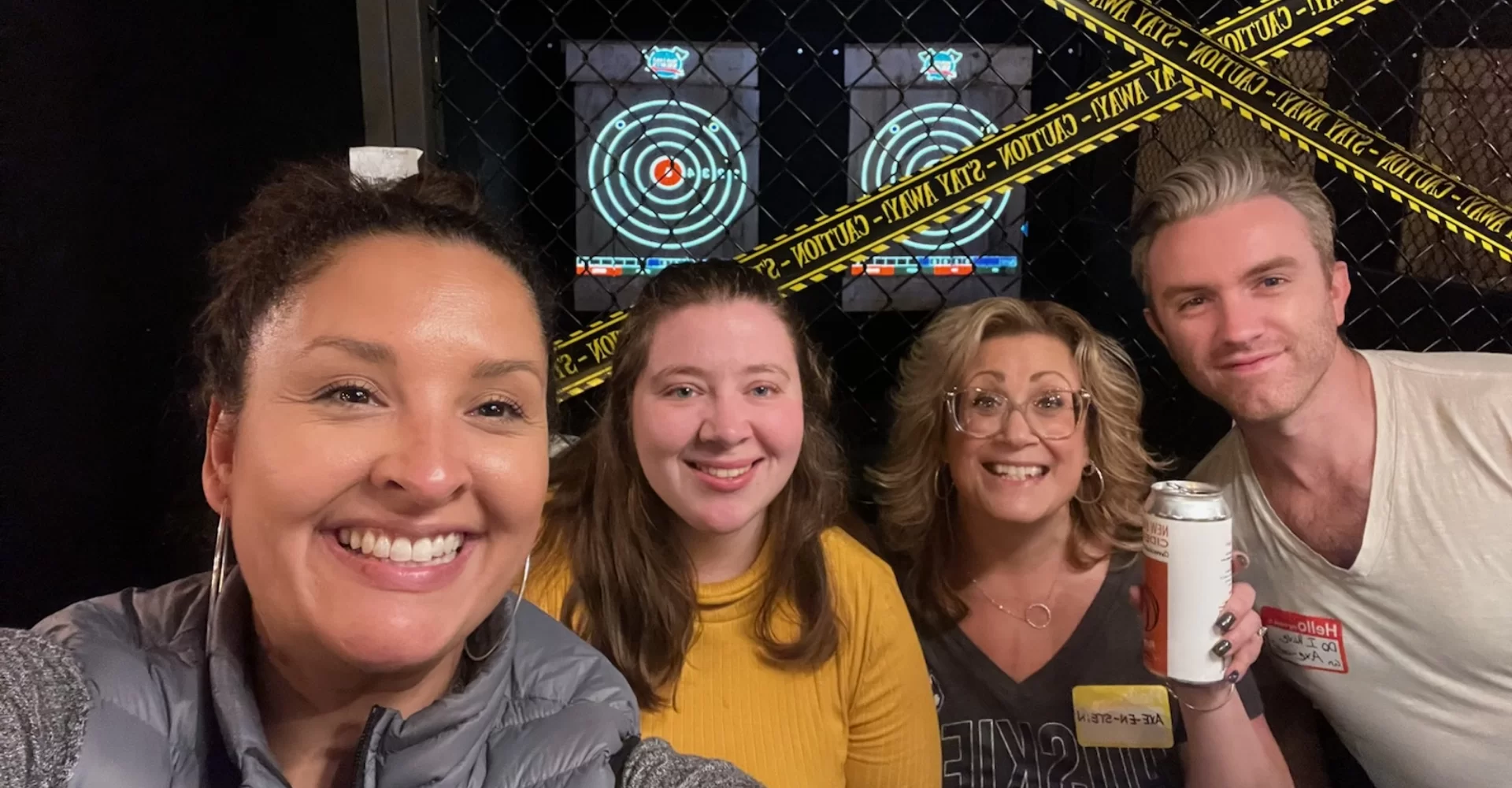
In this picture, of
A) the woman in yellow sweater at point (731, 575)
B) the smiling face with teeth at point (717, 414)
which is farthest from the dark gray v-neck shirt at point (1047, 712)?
the smiling face with teeth at point (717, 414)

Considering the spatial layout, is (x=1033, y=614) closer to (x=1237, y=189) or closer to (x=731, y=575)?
(x=731, y=575)

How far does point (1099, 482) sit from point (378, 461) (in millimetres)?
1034

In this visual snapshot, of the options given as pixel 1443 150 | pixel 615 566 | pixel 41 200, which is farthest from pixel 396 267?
pixel 1443 150

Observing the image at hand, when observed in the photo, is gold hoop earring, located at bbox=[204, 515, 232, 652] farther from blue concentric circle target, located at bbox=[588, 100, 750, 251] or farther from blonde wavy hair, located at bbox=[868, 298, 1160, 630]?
blue concentric circle target, located at bbox=[588, 100, 750, 251]

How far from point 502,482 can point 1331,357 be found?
3.82 ft

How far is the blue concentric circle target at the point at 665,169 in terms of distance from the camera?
6.78ft

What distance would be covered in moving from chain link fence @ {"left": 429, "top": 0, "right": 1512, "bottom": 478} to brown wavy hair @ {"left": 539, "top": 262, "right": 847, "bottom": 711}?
0.69 m

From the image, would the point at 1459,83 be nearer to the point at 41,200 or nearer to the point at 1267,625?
the point at 1267,625

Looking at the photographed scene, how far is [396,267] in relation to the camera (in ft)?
2.26

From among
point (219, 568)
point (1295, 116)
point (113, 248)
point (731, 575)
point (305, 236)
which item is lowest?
point (731, 575)

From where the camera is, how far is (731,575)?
1173mm

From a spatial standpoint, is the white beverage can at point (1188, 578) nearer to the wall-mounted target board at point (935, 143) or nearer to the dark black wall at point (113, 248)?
the dark black wall at point (113, 248)

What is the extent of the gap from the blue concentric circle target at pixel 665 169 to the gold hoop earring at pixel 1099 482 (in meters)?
1.03

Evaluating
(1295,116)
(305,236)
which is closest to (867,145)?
(1295,116)
